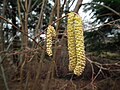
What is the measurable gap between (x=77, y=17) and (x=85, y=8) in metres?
6.11

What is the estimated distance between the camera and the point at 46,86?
4.04m

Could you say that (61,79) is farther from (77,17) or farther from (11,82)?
(77,17)

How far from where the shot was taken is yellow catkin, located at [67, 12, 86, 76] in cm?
142

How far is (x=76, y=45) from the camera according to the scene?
4.70ft

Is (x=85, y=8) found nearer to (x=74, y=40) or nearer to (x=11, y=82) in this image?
(x=11, y=82)

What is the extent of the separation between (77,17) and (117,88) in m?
5.96

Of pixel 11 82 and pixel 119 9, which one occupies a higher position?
pixel 119 9

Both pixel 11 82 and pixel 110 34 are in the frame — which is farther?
pixel 110 34

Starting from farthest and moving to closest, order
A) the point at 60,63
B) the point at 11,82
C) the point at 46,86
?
1. the point at 60,63
2. the point at 11,82
3. the point at 46,86

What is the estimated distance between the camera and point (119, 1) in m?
6.50

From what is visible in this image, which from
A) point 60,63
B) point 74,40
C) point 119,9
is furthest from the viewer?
point 119,9

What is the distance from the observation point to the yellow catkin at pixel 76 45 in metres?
1.42

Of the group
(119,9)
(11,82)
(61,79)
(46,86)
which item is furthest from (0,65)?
(119,9)

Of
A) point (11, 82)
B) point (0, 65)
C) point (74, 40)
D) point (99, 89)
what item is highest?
point (74, 40)
